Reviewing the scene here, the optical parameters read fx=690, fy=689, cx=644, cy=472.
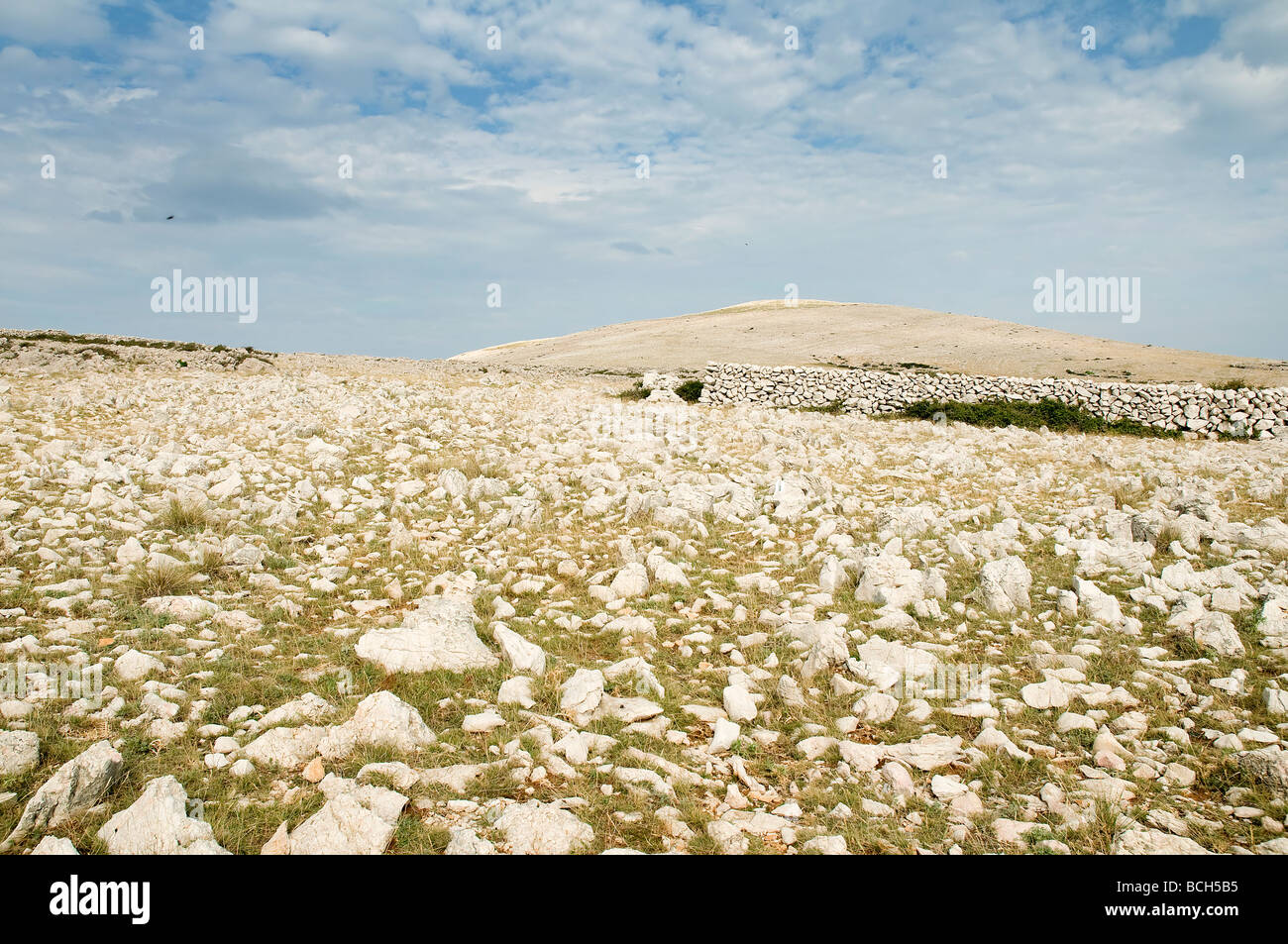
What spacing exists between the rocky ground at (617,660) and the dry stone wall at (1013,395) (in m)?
13.9

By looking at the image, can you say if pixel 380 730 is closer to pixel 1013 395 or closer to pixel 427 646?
pixel 427 646

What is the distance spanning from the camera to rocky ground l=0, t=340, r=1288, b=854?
372 cm

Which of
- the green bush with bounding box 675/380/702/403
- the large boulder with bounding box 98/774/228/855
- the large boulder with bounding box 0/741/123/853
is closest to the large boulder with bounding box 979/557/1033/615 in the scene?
the large boulder with bounding box 98/774/228/855

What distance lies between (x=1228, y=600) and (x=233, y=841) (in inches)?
315

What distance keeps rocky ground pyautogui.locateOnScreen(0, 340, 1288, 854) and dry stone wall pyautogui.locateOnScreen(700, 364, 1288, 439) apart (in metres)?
13.9

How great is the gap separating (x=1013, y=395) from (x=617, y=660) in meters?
25.2

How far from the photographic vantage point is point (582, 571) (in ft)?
24.1

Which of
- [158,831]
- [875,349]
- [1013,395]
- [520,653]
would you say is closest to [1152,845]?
[520,653]

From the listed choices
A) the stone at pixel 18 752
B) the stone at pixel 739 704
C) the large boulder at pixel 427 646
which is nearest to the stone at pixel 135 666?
the stone at pixel 18 752

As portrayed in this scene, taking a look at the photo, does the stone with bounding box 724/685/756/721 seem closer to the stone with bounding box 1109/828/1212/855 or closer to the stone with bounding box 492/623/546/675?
the stone with bounding box 492/623/546/675

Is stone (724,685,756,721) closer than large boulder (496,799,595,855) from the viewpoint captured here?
No

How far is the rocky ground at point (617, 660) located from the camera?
Answer: 12.2ft

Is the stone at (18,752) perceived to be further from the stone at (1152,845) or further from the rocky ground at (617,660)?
the stone at (1152,845)
